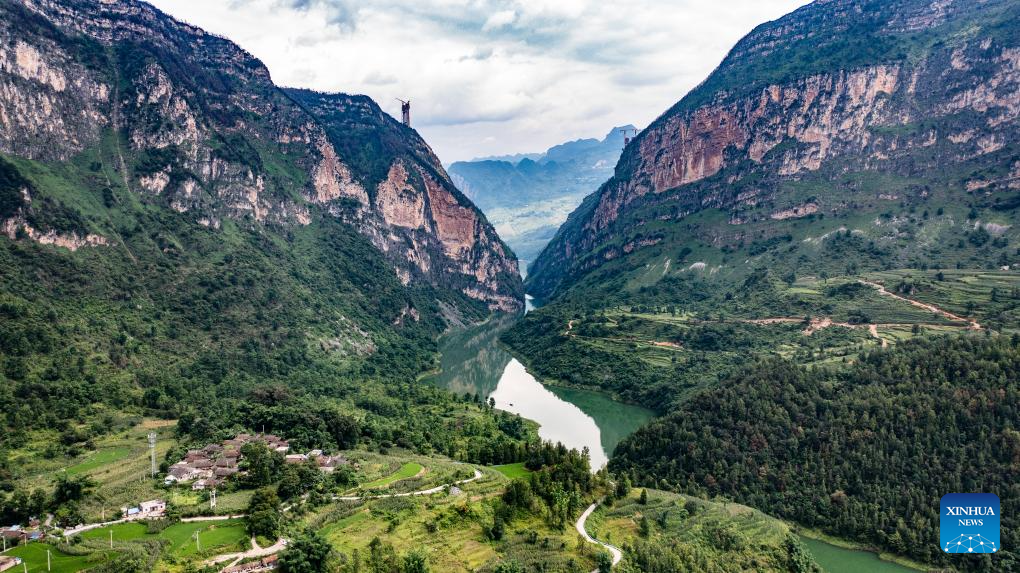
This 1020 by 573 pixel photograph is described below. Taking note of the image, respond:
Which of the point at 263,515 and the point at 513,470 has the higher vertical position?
the point at 263,515

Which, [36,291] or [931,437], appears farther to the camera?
[36,291]

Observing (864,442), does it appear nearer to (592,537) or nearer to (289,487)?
(592,537)

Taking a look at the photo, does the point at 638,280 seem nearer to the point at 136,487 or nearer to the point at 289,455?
the point at 289,455

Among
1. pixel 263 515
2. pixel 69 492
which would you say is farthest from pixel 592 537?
pixel 69 492

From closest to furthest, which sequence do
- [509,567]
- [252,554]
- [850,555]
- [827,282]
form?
1. [252,554]
2. [509,567]
3. [850,555]
4. [827,282]

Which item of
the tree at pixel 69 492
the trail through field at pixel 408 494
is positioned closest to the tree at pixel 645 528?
the trail through field at pixel 408 494

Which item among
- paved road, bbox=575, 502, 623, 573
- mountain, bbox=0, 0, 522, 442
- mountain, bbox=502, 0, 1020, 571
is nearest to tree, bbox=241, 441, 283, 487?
mountain, bbox=0, 0, 522, 442

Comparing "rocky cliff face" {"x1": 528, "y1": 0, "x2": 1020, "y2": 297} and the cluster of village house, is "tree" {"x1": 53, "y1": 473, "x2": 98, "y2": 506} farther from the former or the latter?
"rocky cliff face" {"x1": 528, "y1": 0, "x2": 1020, "y2": 297}

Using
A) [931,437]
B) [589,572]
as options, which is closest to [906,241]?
[931,437]
